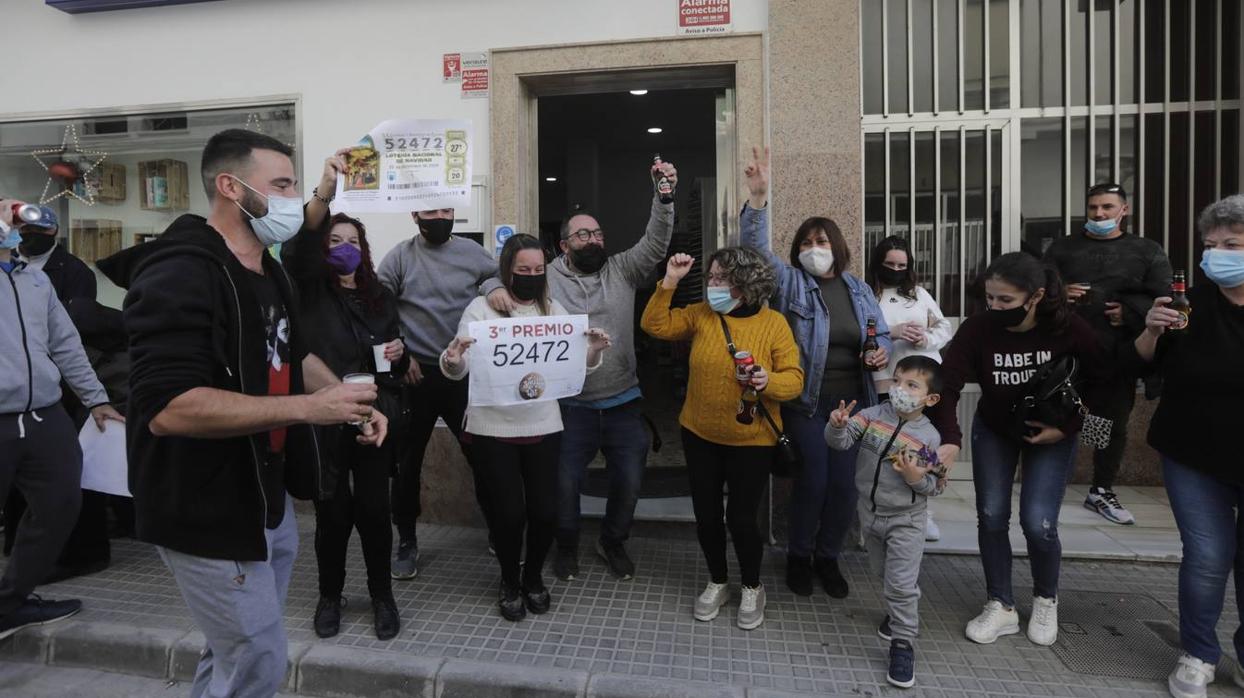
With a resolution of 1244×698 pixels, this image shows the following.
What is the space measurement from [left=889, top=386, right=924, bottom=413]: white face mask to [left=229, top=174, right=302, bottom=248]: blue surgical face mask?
8.47 ft

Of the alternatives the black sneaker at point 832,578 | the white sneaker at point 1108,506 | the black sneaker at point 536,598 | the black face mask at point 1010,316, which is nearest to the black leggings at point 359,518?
the black sneaker at point 536,598

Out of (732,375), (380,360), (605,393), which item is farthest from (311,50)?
(732,375)

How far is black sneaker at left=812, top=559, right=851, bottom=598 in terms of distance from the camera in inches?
163

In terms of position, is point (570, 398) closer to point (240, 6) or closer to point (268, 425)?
point (268, 425)

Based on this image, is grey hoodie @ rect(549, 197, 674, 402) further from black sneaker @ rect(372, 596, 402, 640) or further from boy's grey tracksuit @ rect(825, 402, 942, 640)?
black sneaker @ rect(372, 596, 402, 640)

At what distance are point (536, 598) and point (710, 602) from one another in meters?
0.92

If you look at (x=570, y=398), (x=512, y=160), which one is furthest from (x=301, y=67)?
(x=570, y=398)

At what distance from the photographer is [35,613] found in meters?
3.86

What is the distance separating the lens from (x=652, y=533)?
516 cm

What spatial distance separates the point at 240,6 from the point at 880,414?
17.8 feet

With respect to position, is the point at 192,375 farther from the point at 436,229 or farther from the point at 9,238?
the point at 9,238

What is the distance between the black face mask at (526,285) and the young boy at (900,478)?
160cm

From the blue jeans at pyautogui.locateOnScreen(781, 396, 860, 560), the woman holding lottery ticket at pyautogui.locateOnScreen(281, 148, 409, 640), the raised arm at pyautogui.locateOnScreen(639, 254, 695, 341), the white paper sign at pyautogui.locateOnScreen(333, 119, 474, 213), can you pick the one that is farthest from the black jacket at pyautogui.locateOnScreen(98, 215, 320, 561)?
the blue jeans at pyautogui.locateOnScreen(781, 396, 860, 560)

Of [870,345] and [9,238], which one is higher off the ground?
[9,238]
